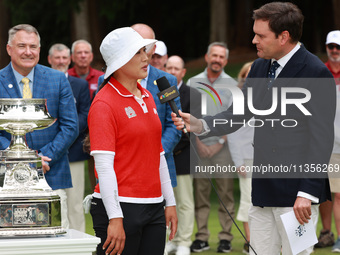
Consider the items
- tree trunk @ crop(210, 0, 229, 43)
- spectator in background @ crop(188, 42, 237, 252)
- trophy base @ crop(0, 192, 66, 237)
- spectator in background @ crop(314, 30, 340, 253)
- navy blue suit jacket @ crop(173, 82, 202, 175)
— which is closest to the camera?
trophy base @ crop(0, 192, 66, 237)

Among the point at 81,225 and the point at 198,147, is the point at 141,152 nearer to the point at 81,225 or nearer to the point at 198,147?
the point at 81,225

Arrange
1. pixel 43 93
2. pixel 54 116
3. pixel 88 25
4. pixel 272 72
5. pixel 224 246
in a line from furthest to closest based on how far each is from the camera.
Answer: pixel 88 25, pixel 224 246, pixel 54 116, pixel 43 93, pixel 272 72

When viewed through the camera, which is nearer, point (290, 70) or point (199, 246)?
point (290, 70)

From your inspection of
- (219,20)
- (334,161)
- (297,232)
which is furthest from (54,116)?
(219,20)

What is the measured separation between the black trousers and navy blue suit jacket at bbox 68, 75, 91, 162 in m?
4.32

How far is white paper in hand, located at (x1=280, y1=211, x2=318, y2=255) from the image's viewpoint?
199 inches

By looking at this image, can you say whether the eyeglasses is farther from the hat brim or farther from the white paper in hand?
the hat brim

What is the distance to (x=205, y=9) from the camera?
31297 mm

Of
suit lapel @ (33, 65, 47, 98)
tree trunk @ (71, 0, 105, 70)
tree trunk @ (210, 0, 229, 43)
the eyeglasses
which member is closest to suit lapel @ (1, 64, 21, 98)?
suit lapel @ (33, 65, 47, 98)

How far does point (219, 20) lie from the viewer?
25.8 metres

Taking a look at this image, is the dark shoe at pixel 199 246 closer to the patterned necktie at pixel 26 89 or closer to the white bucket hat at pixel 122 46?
the patterned necktie at pixel 26 89

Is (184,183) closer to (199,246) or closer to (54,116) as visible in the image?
(199,246)

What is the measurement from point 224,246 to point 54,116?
3504 mm

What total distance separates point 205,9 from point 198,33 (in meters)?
1.53
